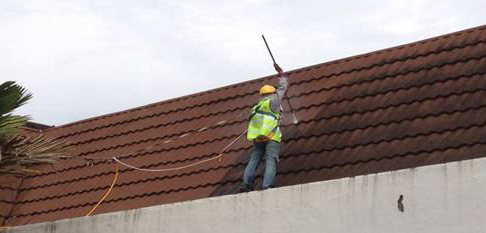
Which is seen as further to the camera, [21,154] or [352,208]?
[21,154]

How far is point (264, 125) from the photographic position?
14227mm

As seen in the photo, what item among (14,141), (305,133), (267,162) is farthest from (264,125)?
(14,141)

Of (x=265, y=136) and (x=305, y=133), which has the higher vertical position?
(x=305, y=133)

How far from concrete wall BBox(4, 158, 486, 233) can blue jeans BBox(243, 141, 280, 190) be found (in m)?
0.58

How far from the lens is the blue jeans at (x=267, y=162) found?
1393 centimetres

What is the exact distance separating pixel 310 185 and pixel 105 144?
18.1 ft

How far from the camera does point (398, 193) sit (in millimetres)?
12312

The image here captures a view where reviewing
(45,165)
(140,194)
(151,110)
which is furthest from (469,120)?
(45,165)

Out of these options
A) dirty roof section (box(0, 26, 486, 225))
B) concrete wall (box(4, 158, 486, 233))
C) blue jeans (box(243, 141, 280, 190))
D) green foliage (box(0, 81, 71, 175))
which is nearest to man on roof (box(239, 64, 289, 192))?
blue jeans (box(243, 141, 280, 190))

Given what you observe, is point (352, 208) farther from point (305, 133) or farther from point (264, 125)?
point (305, 133)

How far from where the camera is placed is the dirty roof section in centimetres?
1358

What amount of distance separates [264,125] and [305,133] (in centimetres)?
84

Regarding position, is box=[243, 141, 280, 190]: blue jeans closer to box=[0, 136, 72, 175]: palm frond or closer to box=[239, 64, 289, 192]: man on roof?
box=[239, 64, 289, 192]: man on roof

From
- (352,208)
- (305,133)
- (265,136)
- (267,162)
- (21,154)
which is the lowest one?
(352,208)
